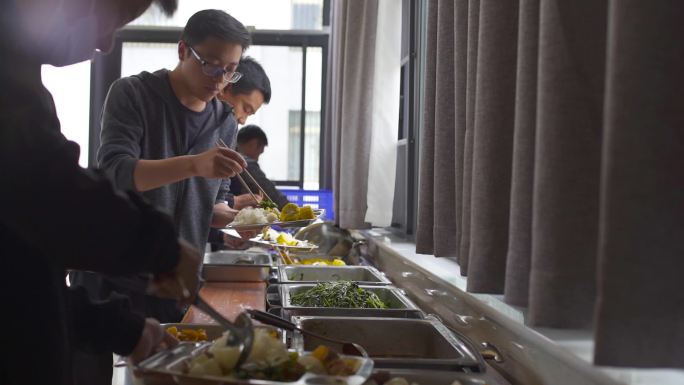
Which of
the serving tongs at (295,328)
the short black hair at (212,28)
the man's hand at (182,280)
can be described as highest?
the short black hair at (212,28)

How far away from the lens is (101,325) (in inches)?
44.3

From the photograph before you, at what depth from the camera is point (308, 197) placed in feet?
15.1

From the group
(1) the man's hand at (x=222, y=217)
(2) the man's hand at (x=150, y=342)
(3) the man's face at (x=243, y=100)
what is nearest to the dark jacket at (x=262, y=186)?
(3) the man's face at (x=243, y=100)

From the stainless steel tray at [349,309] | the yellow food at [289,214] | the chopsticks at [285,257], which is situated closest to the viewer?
the stainless steel tray at [349,309]

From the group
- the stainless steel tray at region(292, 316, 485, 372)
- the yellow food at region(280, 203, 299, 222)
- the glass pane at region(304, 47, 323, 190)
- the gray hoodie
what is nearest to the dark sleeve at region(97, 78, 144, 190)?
the gray hoodie

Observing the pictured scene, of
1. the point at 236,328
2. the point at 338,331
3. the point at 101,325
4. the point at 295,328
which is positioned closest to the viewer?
the point at 236,328

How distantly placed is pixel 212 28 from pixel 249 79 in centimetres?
71

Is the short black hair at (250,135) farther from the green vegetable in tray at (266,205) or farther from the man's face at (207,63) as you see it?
the man's face at (207,63)

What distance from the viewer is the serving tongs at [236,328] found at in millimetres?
966

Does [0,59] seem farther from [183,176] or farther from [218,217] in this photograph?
[218,217]

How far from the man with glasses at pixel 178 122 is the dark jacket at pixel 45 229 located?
89 centimetres

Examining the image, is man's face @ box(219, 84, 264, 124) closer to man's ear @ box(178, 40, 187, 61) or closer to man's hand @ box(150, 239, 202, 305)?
man's ear @ box(178, 40, 187, 61)

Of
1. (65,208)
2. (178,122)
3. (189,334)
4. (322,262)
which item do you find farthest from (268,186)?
(65,208)

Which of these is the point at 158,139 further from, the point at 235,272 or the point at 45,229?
the point at 45,229
